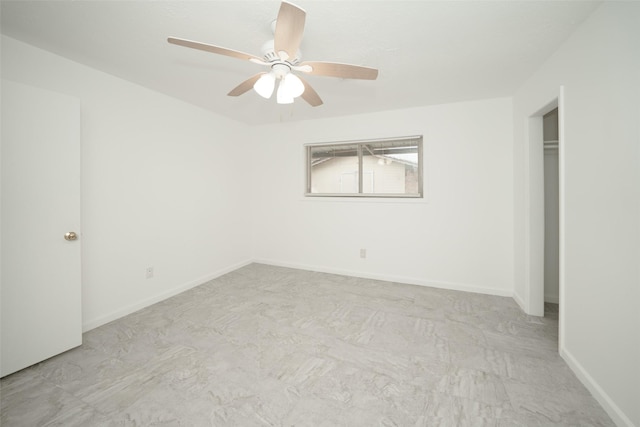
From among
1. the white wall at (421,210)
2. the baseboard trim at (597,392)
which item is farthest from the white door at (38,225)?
the baseboard trim at (597,392)

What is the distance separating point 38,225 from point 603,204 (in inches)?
152

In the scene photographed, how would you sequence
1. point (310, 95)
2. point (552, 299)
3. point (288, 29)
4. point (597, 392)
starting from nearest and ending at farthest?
point (288, 29)
point (597, 392)
point (310, 95)
point (552, 299)

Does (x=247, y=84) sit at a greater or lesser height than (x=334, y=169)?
greater

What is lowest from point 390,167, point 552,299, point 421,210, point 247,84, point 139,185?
point 552,299

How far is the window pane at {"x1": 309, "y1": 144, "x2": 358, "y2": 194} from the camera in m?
4.14

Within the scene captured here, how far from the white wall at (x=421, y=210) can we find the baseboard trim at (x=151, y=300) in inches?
40.0

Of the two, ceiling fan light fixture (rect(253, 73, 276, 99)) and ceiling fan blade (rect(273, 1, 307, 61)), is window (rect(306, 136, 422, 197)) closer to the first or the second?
ceiling fan light fixture (rect(253, 73, 276, 99))

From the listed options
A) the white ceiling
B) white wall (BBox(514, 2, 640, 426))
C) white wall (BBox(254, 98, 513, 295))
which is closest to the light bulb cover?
the white ceiling

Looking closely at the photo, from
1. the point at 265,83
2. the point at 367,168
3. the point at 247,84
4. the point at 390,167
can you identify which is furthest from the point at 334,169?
the point at 265,83

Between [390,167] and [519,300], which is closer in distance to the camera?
[519,300]

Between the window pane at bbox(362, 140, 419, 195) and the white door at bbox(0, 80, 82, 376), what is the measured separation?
3343 mm

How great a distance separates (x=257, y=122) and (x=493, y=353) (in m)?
4.27

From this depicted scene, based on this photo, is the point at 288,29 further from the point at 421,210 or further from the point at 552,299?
the point at 552,299

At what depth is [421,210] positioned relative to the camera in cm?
356
